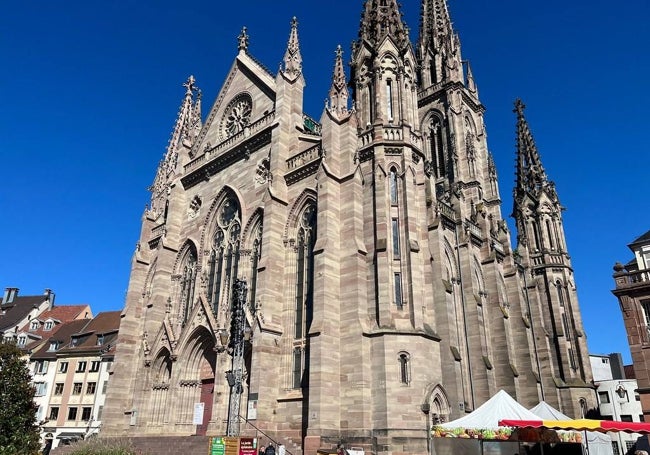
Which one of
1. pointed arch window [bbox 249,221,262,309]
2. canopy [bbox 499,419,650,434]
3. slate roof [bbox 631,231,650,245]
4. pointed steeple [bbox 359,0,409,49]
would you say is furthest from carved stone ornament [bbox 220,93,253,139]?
slate roof [bbox 631,231,650,245]

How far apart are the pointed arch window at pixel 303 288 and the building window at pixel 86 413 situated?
29367mm

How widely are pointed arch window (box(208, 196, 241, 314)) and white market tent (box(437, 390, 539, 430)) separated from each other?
1534 centimetres

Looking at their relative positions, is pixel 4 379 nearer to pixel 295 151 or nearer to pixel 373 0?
pixel 295 151

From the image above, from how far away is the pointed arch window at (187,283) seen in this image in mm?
29422

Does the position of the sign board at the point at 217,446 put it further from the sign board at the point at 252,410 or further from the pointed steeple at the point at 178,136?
the pointed steeple at the point at 178,136

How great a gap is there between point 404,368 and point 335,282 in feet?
14.6

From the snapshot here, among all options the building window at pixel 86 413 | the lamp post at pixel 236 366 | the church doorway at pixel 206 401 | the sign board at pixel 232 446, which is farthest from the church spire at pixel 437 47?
the building window at pixel 86 413

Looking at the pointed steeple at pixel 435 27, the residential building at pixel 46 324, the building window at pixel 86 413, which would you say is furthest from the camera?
the residential building at pixel 46 324

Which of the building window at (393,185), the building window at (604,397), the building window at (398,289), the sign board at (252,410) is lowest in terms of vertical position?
the sign board at (252,410)

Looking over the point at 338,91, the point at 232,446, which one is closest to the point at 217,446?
the point at 232,446

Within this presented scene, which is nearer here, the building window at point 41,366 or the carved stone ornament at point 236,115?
the carved stone ornament at point 236,115

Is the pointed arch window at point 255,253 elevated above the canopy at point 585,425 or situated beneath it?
elevated above

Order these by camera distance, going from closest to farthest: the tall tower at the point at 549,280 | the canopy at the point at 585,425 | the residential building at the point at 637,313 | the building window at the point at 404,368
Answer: the canopy at the point at 585,425 → the building window at the point at 404,368 → the residential building at the point at 637,313 → the tall tower at the point at 549,280

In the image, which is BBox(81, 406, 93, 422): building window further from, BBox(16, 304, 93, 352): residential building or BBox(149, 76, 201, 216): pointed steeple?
BBox(149, 76, 201, 216): pointed steeple
